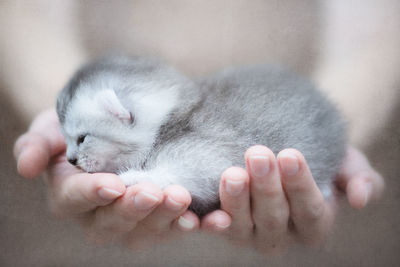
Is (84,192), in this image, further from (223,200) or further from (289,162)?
(289,162)

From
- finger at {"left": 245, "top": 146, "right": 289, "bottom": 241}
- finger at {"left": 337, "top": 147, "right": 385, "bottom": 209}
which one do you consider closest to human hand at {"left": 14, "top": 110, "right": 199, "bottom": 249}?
finger at {"left": 245, "top": 146, "right": 289, "bottom": 241}

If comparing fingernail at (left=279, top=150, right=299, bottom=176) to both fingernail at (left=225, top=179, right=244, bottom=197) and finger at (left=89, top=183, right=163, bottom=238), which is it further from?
finger at (left=89, top=183, right=163, bottom=238)

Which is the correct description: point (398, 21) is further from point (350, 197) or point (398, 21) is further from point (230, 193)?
point (230, 193)

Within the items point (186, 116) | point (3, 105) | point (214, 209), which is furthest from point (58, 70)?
point (214, 209)

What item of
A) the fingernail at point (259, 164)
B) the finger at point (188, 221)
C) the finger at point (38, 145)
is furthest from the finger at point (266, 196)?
the finger at point (38, 145)

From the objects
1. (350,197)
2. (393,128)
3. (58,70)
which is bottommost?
(350,197)

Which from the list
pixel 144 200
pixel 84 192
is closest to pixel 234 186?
pixel 144 200

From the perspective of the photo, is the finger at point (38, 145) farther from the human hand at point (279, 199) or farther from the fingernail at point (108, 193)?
the human hand at point (279, 199)
